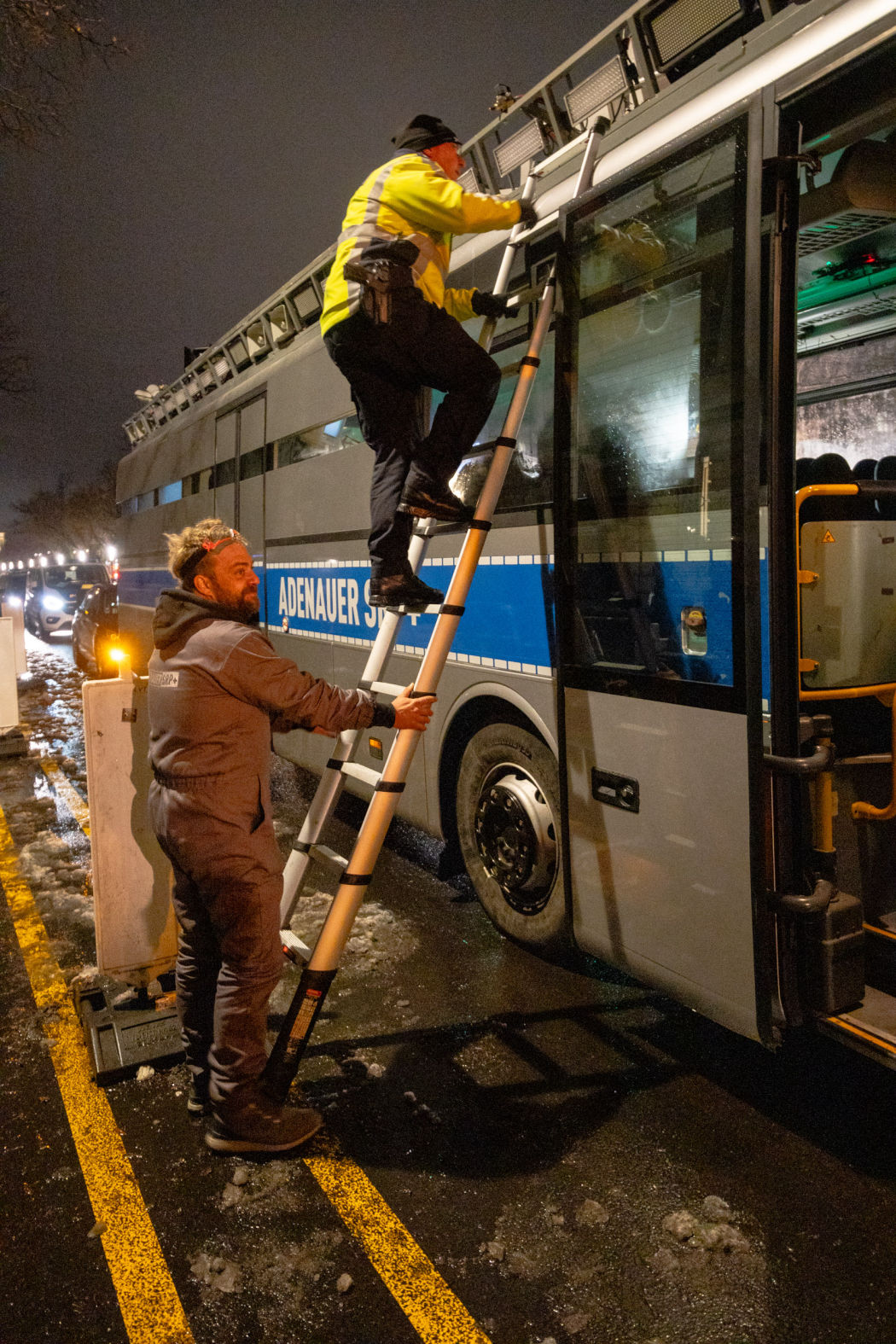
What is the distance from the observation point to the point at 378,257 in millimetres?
3010

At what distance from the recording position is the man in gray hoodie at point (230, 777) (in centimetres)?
280

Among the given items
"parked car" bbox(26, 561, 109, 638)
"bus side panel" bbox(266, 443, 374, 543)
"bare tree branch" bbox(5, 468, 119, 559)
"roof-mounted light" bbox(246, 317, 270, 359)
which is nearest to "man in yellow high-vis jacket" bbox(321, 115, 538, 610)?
"bus side panel" bbox(266, 443, 374, 543)

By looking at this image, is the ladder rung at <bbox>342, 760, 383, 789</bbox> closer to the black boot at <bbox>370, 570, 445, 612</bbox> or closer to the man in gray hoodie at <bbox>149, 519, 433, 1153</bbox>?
the man in gray hoodie at <bbox>149, 519, 433, 1153</bbox>

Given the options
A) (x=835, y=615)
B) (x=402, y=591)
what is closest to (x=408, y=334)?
(x=402, y=591)

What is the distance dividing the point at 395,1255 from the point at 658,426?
2771 millimetres

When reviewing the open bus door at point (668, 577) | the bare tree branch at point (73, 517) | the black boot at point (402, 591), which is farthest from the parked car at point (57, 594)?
the bare tree branch at point (73, 517)

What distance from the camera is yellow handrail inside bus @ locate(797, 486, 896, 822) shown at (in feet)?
9.25

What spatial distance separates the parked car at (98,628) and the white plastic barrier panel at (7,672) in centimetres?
535

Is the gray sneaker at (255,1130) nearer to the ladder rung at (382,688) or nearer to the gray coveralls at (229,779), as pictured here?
the gray coveralls at (229,779)

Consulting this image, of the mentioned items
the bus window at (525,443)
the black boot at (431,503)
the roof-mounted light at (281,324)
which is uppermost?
the roof-mounted light at (281,324)

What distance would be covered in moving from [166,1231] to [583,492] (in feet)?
9.43

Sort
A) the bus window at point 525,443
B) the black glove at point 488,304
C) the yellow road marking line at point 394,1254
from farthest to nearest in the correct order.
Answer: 1. the bus window at point 525,443
2. the black glove at point 488,304
3. the yellow road marking line at point 394,1254

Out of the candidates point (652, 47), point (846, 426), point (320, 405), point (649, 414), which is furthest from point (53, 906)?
point (846, 426)

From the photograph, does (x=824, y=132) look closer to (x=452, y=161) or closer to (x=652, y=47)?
(x=652, y=47)
